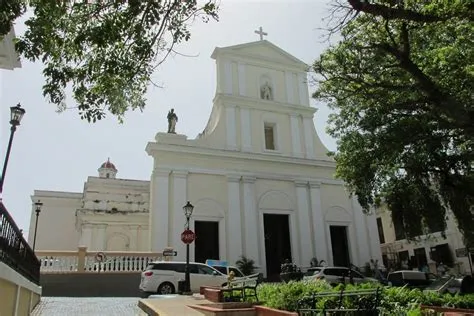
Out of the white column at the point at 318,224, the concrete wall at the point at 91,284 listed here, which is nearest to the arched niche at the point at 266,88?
the white column at the point at 318,224

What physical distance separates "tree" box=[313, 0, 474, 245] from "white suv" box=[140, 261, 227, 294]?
23.3 feet

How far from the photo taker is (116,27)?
18.6 ft

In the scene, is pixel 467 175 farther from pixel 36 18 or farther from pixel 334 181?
pixel 36 18

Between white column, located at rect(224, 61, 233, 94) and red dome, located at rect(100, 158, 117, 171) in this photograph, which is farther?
red dome, located at rect(100, 158, 117, 171)

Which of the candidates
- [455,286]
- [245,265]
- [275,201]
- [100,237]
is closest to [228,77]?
[275,201]

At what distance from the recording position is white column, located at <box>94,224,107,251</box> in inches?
1389

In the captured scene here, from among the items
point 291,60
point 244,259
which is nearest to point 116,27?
point 244,259

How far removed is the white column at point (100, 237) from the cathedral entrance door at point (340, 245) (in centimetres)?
1929

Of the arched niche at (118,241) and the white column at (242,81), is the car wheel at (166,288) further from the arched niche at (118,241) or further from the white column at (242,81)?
the arched niche at (118,241)

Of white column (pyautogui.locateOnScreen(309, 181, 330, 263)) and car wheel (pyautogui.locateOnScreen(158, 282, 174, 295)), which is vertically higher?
white column (pyautogui.locateOnScreen(309, 181, 330, 263))

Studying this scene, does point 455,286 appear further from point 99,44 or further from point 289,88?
point 289,88

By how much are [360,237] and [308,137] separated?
26.6 feet

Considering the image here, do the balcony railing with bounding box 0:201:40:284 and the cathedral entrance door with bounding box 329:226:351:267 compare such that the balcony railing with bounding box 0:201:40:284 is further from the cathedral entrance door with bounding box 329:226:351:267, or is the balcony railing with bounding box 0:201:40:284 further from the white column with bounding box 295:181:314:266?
Result: the cathedral entrance door with bounding box 329:226:351:267

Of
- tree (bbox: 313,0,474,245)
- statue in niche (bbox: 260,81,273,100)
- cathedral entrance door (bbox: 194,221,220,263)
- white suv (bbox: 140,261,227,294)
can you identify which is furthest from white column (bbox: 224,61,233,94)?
white suv (bbox: 140,261,227,294)
